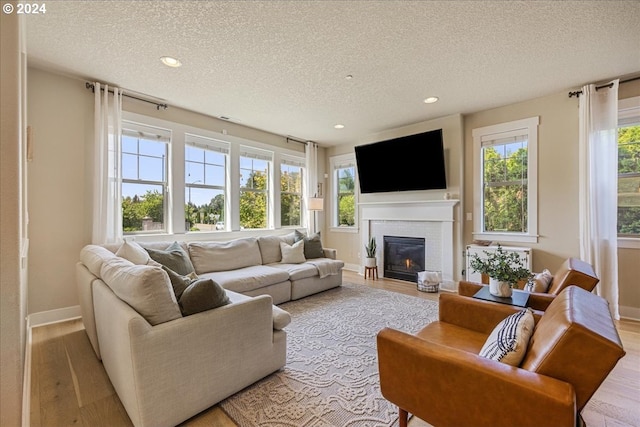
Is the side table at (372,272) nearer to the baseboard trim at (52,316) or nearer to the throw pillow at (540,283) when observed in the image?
the throw pillow at (540,283)

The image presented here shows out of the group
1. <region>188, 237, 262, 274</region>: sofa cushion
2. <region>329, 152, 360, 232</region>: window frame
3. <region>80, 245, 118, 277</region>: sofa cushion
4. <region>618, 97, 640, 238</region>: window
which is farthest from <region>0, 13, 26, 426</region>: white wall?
<region>618, 97, 640, 238</region>: window

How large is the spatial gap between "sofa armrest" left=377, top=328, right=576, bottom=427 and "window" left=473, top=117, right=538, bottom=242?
3.50 m

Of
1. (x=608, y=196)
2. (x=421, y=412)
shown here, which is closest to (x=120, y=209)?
(x=421, y=412)

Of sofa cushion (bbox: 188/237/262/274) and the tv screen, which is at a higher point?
the tv screen

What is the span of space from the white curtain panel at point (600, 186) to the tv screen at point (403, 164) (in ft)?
5.38

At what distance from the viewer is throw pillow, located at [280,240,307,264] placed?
4293 mm

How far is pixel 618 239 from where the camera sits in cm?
324

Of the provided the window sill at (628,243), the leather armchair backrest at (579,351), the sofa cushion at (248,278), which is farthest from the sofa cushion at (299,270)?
the window sill at (628,243)

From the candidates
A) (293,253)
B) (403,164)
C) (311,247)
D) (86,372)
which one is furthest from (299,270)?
(403,164)

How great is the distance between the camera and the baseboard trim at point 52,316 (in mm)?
2947

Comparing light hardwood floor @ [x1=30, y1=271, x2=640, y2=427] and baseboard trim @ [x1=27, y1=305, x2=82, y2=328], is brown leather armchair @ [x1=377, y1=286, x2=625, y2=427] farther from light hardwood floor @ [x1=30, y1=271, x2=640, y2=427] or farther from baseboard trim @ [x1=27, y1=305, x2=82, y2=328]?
baseboard trim @ [x1=27, y1=305, x2=82, y2=328]

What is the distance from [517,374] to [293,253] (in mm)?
3493

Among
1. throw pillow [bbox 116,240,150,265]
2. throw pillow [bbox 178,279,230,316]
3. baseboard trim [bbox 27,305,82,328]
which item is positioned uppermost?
throw pillow [bbox 116,240,150,265]

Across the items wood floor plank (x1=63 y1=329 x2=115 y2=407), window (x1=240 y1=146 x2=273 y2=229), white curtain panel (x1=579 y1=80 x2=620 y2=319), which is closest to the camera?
wood floor plank (x1=63 y1=329 x2=115 y2=407)
